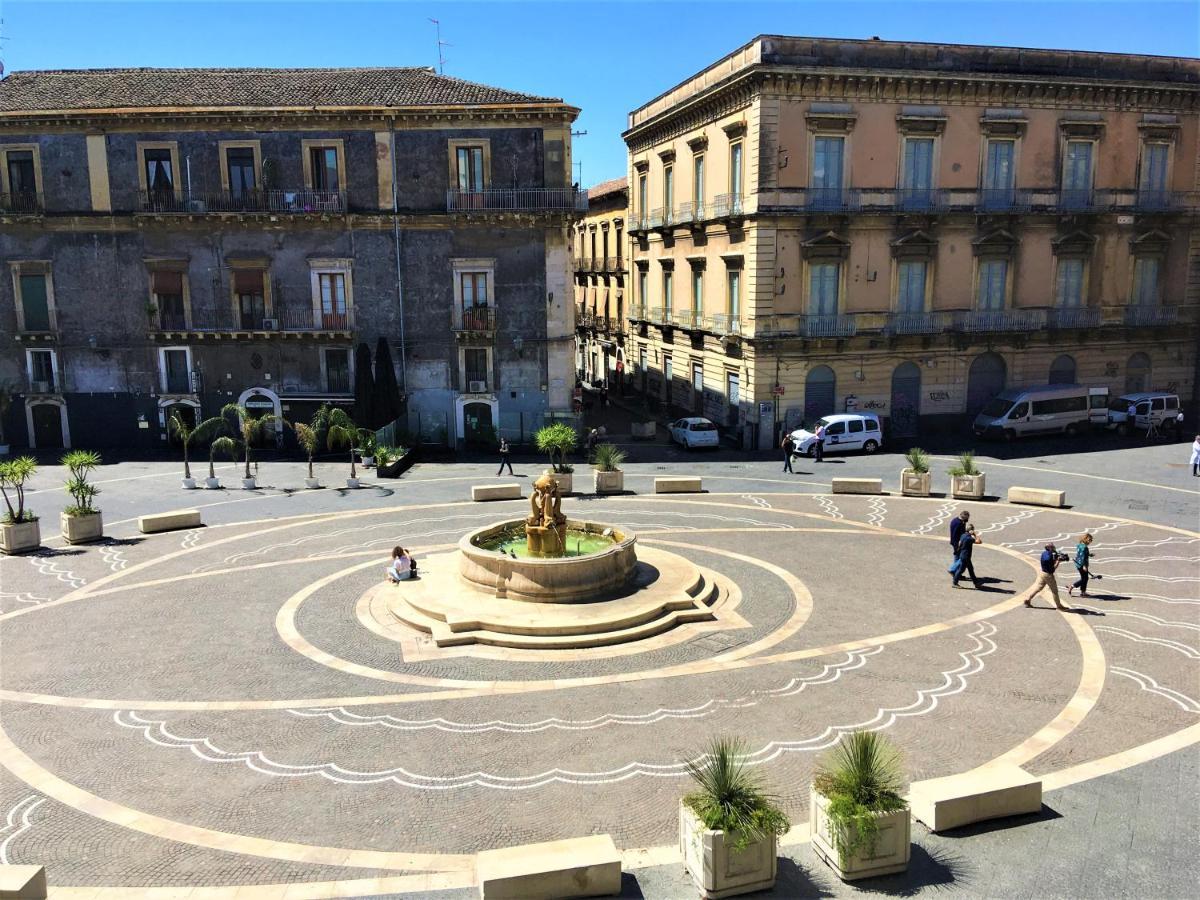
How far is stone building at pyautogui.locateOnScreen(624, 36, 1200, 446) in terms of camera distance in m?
37.3

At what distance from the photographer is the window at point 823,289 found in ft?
125

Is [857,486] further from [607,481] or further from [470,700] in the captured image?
[470,700]

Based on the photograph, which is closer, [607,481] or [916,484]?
[916,484]

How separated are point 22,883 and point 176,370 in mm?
33441

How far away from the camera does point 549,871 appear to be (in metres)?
9.10

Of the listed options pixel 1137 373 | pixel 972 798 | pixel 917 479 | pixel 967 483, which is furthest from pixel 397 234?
pixel 1137 373

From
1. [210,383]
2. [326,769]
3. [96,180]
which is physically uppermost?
[96,180]

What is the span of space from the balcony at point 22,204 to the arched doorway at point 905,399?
35462mm

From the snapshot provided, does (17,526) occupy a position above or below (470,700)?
above

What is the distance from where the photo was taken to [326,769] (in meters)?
12.2

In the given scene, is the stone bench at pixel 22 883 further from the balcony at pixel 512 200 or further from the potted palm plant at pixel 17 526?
the balcony at pixel 512 200

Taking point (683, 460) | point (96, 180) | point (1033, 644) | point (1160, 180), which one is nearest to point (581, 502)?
point (683, 460)

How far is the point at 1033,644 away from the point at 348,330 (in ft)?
96.0

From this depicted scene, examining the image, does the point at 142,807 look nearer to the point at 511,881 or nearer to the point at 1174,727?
the point at 511,881
